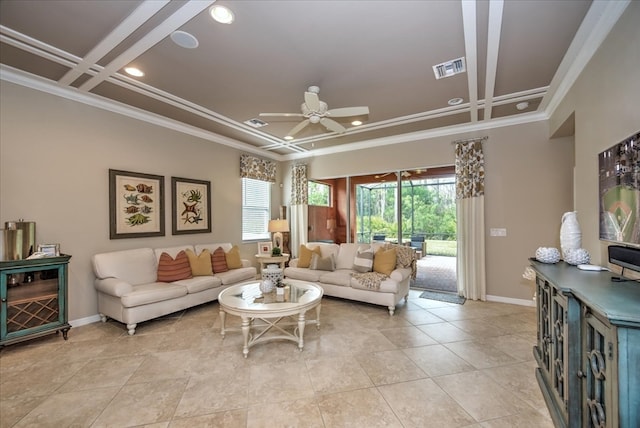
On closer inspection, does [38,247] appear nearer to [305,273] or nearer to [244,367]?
[244,367]

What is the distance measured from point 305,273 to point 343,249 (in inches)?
32.4

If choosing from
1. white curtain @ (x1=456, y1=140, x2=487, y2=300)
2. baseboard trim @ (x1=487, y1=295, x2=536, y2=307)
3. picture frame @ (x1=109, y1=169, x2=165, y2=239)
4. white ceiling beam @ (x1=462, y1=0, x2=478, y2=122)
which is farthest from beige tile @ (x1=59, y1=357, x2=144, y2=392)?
baseboard trim @ (x1=487, y1=295, x2=536, y2=307)

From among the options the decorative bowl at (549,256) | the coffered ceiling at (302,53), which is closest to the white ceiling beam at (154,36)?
the coffered ceiling at (302,53)

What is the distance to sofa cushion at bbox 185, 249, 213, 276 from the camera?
4.19m

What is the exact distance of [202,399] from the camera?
2061 millimetres

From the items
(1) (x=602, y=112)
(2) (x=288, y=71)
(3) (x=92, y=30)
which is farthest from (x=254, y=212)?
(1) (x=602, y=112)

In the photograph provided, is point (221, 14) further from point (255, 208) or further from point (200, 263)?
point (255, 208)

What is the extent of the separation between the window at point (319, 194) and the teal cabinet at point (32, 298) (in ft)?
14.6

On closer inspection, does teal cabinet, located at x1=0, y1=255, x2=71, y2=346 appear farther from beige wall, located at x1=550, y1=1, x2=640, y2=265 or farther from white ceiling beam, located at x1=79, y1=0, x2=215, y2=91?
beige wall, located at x1=550, y1=1, x2=640, y2=265

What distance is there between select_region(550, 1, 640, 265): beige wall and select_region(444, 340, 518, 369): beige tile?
121 centimetres

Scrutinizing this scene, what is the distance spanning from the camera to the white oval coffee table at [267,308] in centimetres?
271

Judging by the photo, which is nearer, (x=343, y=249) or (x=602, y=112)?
(x=602, y=112)

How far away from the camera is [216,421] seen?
183 cm

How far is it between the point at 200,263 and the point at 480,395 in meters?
3.84
